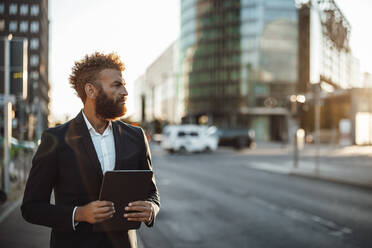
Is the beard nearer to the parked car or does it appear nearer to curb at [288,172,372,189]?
curb at [288,172,372,189]

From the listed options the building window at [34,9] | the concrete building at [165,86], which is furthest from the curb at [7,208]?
the concrete building at [165,86]

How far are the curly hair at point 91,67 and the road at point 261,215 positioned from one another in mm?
3731

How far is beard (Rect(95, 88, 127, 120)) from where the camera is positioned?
2129 mm

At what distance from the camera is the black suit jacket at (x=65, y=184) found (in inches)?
78.2

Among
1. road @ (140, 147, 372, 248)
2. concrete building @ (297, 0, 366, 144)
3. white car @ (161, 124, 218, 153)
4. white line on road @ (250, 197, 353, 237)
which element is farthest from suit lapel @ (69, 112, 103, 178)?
white car @ (161, 124, 218, 153)

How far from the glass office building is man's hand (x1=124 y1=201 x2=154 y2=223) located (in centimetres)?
6295

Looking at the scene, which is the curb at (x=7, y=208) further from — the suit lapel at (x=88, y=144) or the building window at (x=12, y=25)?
the suit lapel at (x=88, y=144)

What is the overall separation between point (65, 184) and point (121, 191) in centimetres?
31

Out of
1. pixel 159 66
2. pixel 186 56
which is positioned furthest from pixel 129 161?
pixel 159 66

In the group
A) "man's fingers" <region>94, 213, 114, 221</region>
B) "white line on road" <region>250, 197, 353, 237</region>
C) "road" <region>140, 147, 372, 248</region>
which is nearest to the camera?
"man's fingers" <region>94, 213, 114, 221</region>

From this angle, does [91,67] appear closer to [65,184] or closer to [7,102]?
[65,184]

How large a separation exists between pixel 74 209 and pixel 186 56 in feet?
256

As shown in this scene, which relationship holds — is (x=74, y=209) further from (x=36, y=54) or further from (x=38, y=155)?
(x=36, y=54)

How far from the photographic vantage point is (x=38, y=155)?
2.01m
